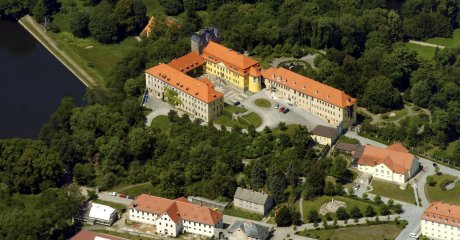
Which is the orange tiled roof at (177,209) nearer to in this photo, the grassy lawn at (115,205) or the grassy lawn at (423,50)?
the grassy lawn at (115,205)

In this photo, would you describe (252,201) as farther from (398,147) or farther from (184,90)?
(184,90)

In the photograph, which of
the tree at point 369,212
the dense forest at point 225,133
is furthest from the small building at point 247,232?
the tree at point 369,212

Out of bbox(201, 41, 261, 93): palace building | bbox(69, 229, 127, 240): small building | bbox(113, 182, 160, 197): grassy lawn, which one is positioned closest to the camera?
bbox(69, 229, 127, 240): small building

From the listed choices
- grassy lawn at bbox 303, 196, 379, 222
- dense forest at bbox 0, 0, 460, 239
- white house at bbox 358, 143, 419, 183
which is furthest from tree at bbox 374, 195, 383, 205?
white house at bbox 358, 143, 419, 183

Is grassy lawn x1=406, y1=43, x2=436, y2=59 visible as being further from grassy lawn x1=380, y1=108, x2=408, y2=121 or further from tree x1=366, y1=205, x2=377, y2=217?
tree x1=366, y1=205, x2=377, y2=217

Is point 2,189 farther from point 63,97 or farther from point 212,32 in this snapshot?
point 212,32
